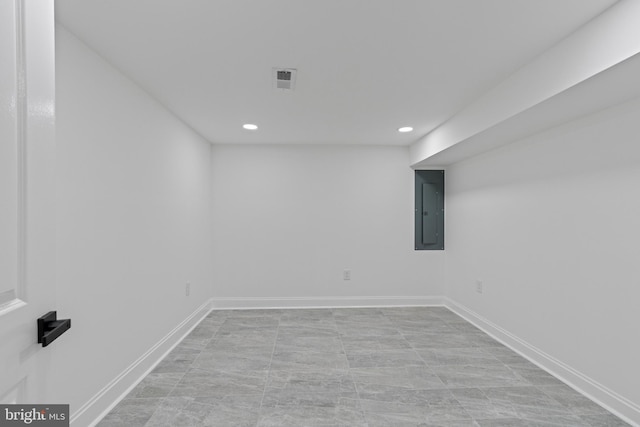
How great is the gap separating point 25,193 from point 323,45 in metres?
1.56

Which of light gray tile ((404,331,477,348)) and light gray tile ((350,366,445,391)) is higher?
light gray tile ((350,366,445,391))

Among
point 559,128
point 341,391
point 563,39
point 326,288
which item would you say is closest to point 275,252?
point 326,288

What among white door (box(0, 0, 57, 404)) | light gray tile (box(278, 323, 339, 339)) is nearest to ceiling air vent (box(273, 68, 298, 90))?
white door (box(0, 0, 57, 404))

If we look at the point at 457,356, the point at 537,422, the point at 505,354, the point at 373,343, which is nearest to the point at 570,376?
the point at 505,354

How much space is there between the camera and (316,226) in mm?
4488

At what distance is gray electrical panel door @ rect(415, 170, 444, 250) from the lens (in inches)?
179

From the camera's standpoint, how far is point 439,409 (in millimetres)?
2102

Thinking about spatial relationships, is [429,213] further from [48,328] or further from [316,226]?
[48,328]

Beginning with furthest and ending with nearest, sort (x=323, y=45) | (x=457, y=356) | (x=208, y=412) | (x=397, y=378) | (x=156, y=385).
A: (x=457, y=356)
(x=397, y=378)
(x=156, y=385)
(x=208, y=412)
(x=323, y=45)

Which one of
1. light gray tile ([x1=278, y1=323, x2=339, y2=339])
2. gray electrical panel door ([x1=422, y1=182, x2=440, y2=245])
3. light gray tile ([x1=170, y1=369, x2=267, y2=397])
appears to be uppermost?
gray electrical panel door ([x1=422, y1=182, x2=440, y2=245])

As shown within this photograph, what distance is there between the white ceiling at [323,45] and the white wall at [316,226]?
1528 mm

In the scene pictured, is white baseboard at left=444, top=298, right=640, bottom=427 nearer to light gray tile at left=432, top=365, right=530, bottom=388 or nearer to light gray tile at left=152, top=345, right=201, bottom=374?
light gray tile at left=432, top=365, right=530, bottom=388

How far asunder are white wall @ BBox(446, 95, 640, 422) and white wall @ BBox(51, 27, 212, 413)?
10.6 ft

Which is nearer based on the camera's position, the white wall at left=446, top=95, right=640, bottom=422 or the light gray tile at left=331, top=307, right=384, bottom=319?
the white wall at left=446, top=95, right=640, bottom=422
